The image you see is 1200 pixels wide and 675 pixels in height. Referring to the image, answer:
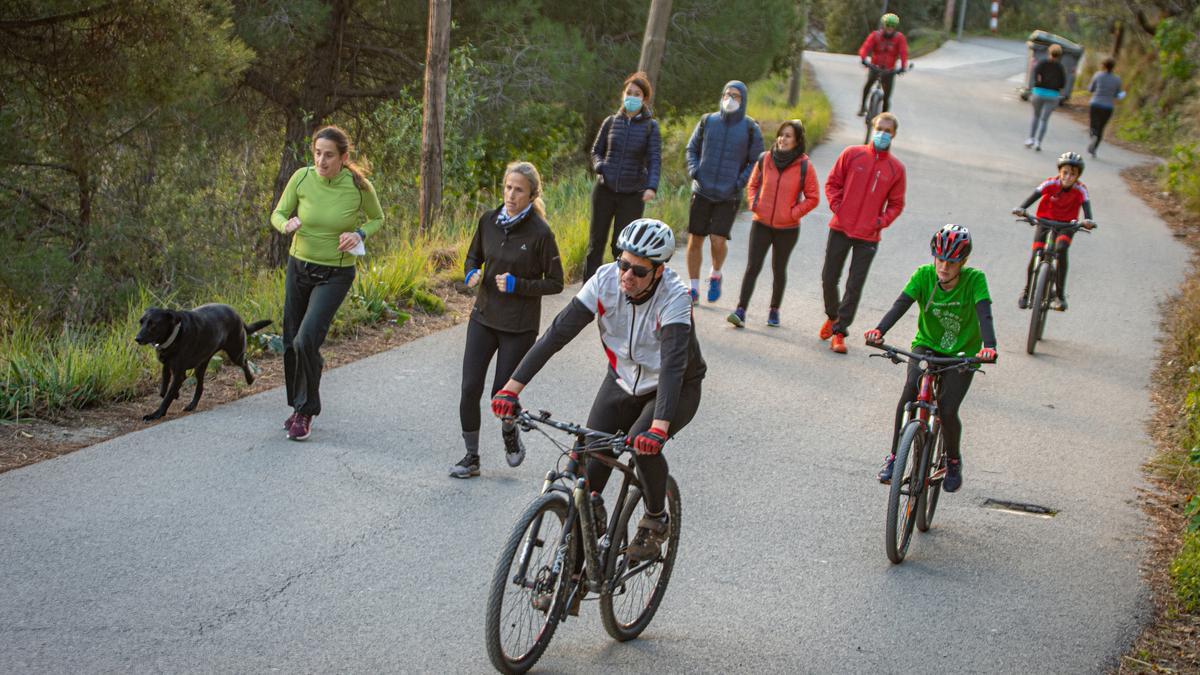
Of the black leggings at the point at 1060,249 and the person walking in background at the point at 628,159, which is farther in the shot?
the black leggings at the point at 1060,249

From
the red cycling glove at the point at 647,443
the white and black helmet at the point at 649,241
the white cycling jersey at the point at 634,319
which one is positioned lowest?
the red cycling glove at the point at 647,443

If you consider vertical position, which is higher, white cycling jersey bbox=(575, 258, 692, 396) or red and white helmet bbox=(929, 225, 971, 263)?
red and white helmet bbox=(929, 225, 971, 263)

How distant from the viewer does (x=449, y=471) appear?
7.56 m

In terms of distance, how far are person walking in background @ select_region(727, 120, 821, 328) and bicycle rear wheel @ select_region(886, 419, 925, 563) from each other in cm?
447

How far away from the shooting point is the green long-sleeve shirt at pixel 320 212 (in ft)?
26.0

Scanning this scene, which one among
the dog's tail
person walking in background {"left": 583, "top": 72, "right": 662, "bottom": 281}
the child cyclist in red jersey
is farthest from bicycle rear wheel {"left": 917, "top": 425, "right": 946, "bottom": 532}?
the child cyclist in red jersey

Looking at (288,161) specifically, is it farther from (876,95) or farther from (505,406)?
(505,406)

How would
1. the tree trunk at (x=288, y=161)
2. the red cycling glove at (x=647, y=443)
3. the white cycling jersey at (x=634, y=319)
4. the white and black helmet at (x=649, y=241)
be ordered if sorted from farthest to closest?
the tree trunk at (x=288, y=161) < the white cycling jersey at (x=634, y=319) < the white and black helmet at (x=649, y=241) < the red cycling glove at (x=647, y=443)

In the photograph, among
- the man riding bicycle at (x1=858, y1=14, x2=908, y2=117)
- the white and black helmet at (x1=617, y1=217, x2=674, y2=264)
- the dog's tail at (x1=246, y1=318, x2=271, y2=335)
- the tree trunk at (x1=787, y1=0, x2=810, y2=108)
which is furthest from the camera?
the tree trunk at (x1=787, y1=0, x2=810, y2=108)

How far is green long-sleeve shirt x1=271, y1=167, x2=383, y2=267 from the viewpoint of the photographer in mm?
7938

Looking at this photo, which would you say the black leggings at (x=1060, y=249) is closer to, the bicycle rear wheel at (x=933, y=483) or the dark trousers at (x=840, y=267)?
the dark trousers at (x=840, y=267)

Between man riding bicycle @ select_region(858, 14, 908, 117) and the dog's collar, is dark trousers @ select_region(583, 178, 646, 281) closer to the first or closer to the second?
the dog's collar

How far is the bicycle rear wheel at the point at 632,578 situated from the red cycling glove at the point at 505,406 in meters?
0.77

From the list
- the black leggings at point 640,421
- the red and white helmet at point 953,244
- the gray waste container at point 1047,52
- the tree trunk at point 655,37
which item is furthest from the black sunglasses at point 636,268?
the gray waste container at point 1047,52
